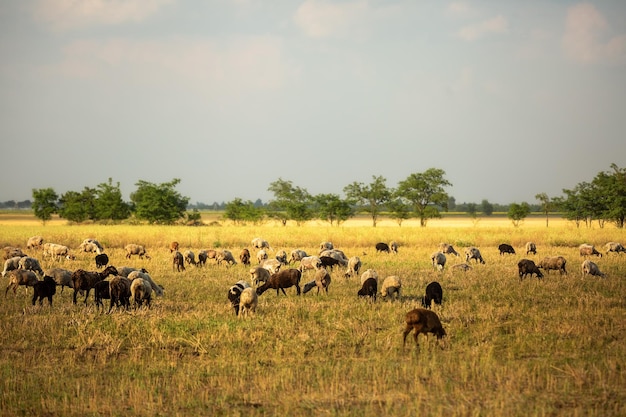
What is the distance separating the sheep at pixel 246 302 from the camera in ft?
50.6

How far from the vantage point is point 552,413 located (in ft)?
27.2

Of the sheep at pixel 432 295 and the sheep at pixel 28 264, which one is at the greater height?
the sheep at pixel 28 264

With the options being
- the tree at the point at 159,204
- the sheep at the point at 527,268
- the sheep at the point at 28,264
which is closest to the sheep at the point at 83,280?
the sheep at the point at 28,264

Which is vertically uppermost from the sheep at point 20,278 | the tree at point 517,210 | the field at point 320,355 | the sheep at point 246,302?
the tree at point 517,210

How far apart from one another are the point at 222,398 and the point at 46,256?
2688 cm

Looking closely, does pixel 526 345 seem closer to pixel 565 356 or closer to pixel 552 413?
pixel 565 356

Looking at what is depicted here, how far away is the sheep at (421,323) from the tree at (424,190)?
3323 inches

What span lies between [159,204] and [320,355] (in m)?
70.7

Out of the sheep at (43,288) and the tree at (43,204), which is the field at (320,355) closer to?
the sheep at (43,288)

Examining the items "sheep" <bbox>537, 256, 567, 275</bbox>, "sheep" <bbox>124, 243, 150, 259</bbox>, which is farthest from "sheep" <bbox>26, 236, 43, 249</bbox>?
"sheep" <bbox>537, 256, 567, 275</bbox>

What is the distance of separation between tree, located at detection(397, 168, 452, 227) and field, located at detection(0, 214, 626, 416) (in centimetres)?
7537

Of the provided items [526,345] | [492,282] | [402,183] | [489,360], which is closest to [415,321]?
[489,360]

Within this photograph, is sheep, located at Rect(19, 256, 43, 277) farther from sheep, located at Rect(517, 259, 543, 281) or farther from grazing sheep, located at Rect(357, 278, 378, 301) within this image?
sheep, located at Rect(517, 259, 543, 281)

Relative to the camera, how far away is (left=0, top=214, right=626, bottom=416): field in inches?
346
